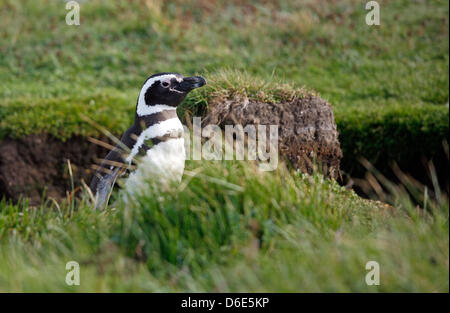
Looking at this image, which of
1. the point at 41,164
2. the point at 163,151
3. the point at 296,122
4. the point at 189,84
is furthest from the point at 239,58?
the point at 163,151

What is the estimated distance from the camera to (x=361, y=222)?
4.13 meters

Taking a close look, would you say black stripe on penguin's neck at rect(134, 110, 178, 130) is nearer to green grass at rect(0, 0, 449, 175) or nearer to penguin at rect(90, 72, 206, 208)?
penguin at rect(90, 72, 206, 208)

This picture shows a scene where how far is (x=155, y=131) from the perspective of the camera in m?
4.95

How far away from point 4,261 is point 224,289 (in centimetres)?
167

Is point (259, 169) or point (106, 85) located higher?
point (106, 85)

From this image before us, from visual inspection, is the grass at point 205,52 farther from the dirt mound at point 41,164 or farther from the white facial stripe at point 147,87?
the white facial stripe at point 147,87

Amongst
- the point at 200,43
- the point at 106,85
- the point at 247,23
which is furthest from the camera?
the point at 247,23

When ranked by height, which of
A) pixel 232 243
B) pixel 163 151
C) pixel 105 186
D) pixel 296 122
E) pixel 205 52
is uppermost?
pixel 205 52

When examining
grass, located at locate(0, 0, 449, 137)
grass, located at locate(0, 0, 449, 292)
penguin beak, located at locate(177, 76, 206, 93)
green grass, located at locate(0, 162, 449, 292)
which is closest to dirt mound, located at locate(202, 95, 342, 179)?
grass, located at locate(0, 0, 449, 292)

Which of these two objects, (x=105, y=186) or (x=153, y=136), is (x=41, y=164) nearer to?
(x=105, y=186)

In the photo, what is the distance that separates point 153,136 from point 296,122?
1.68 meters
